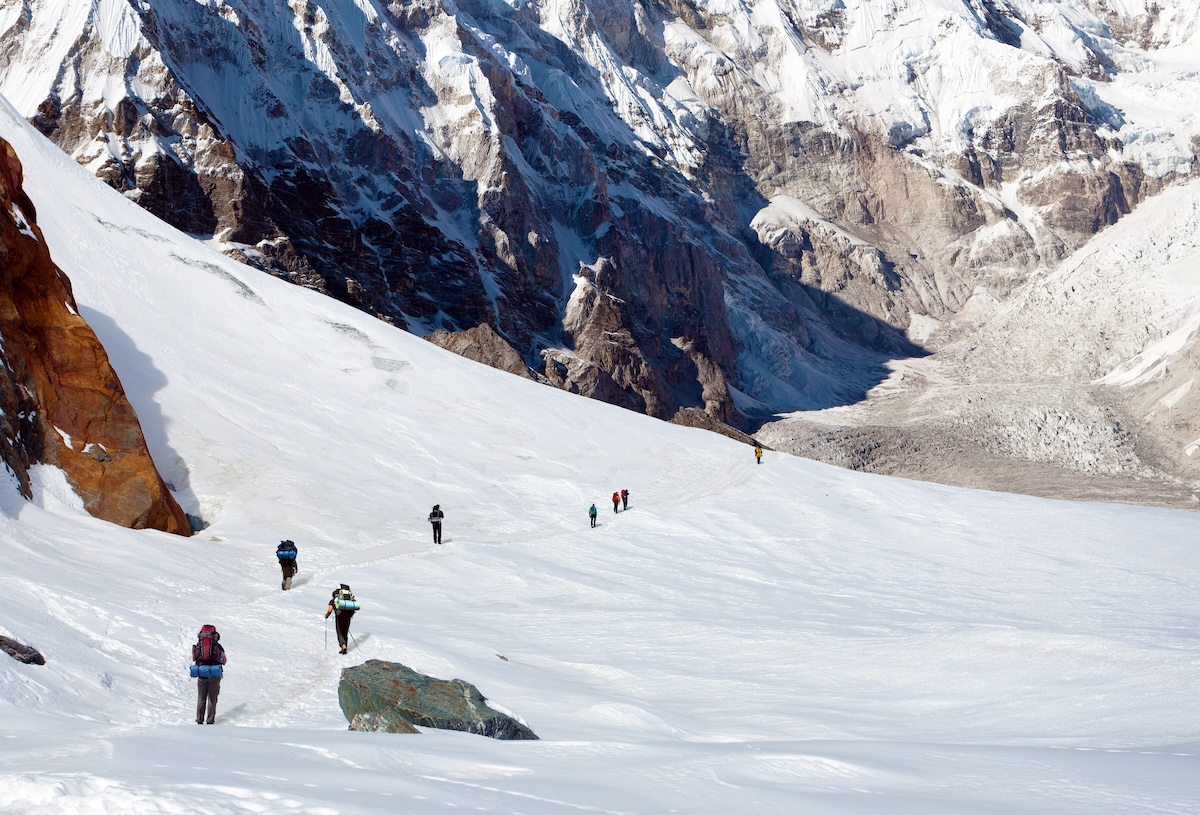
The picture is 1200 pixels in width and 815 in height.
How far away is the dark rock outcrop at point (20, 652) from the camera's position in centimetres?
1233

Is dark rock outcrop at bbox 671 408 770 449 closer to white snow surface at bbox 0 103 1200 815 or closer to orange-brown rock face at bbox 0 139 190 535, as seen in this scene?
white snow surface at bbox 0 103 1200 815

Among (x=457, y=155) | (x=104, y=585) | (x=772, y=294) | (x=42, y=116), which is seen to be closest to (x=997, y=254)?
(x=772, y=294)

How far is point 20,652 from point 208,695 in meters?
2.27

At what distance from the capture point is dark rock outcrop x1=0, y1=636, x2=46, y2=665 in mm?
12328

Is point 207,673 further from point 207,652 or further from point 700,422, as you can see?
point 700,422

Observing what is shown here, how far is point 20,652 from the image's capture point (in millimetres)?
12406

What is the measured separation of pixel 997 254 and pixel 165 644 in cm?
19768

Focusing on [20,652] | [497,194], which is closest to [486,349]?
[497,194]

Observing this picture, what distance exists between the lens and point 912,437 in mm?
121125

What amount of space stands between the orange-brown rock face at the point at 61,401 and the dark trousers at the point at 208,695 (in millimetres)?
13149

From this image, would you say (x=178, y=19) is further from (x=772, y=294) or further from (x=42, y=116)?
(x=772, y=294)

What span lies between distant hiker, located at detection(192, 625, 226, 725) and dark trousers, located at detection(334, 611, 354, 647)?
11.8 ft

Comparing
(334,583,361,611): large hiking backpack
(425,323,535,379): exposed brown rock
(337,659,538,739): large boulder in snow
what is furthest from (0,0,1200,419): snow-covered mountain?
(337,659,538,739): large boulder in snow

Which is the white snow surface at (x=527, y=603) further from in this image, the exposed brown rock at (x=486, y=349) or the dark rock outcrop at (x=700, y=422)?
the exposed brown rock at (x=486, y=349)
